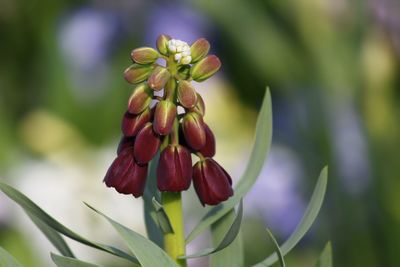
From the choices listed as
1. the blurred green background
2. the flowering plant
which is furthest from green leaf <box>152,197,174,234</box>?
the blurred green background

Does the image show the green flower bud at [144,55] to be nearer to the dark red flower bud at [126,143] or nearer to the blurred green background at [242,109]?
the dark red flower bud at [126,143]

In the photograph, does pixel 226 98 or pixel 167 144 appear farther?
pixel 226 98

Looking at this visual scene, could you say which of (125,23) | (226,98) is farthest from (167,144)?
(125,23)

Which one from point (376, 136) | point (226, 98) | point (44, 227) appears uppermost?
point (226, 98)

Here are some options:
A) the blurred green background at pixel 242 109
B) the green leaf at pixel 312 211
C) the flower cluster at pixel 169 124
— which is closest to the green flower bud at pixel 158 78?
the flower cluster at pixel 169 124

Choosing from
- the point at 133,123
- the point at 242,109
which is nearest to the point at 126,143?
the point at 133,123

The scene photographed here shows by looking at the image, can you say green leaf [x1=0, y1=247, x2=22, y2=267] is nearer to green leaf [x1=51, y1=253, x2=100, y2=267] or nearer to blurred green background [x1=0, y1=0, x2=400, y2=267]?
green leaf [x1=51, y1=253, x2=100, y2=267]

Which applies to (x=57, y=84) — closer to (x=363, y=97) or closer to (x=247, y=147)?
(x=247, y=147)
